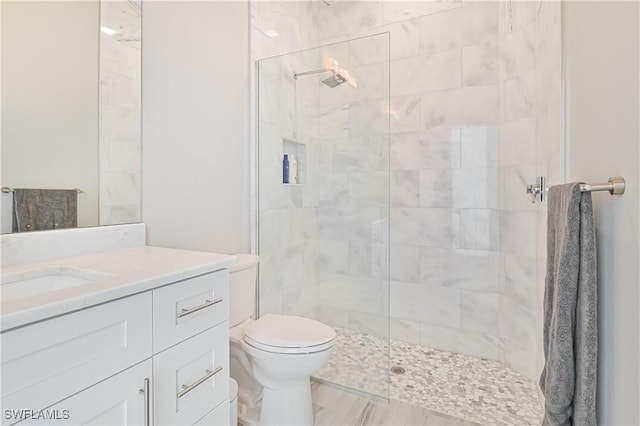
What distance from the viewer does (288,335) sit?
1.66 m

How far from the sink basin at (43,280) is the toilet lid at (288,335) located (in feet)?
2.56

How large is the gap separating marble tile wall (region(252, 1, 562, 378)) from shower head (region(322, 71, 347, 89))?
7cm

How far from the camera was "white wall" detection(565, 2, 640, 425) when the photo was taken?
75cm

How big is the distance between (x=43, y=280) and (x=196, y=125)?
103 centimetres

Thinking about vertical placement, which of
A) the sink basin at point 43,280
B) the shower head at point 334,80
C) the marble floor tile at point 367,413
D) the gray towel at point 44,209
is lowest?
the marble floor tile at point 367,413

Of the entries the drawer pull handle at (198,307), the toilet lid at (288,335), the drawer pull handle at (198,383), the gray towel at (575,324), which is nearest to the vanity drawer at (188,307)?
the drawer pull handle at (198,307)

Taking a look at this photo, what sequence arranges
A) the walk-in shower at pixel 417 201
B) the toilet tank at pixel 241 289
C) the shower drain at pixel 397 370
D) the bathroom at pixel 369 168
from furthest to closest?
the shower drain at pixel 397 370 < the walk-in shower at pixel 417 201 < the toilet tank at pixel 241 289 < the bathroom at pixel 369 168

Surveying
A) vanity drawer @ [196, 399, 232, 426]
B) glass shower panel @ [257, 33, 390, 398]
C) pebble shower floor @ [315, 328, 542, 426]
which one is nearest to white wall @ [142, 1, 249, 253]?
glass shower panel @ [257, 33, 390, 398]

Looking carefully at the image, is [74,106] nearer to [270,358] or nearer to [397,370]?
[270,358]

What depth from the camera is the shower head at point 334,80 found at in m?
2.41

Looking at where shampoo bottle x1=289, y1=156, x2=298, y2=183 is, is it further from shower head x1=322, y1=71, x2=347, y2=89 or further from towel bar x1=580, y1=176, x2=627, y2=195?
towel bar x1=580, y1=176, x2=627, y2=195

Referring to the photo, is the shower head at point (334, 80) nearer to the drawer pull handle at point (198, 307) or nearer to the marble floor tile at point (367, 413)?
the drawer pull handle at point (198, 307)

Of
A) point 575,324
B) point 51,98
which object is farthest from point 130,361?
point 575,324

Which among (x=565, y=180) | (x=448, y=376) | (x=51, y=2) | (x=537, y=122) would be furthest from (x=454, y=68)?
(x=51, y=2)
